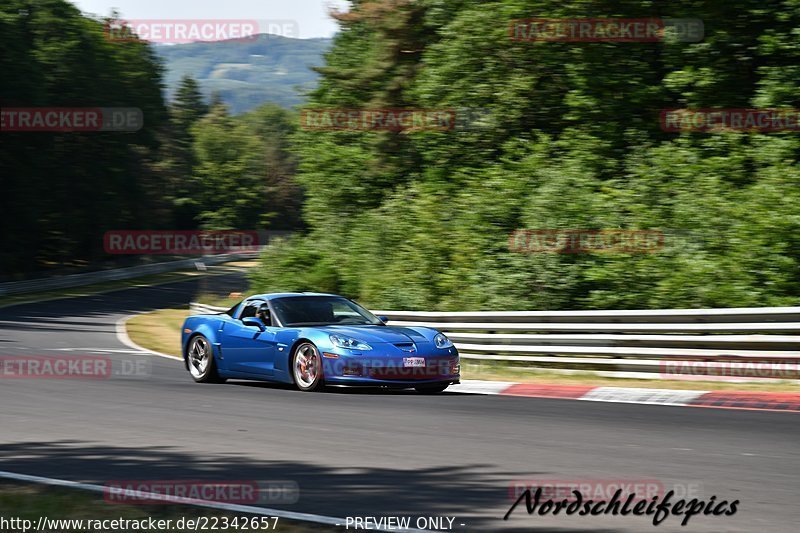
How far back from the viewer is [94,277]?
55750mm

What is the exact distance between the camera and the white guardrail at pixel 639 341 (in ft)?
42.7

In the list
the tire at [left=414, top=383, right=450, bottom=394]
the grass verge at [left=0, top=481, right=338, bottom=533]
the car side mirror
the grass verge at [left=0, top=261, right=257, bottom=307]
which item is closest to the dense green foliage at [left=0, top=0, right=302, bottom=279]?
the grass verge at [left=0, top=261, right=257, bottom=307]

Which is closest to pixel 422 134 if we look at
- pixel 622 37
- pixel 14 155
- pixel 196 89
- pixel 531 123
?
pixel 531 123

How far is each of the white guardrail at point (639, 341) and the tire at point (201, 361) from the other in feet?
12.6

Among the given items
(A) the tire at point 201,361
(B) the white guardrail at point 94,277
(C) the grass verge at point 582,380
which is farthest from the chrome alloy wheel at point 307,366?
(B) the white guardrail at point 94,277

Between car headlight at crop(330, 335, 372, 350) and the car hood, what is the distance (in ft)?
0.18

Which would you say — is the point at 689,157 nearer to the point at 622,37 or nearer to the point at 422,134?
the point at 622,37

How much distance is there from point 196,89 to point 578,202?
133 metres

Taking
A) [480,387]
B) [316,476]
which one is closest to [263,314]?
[480,387]

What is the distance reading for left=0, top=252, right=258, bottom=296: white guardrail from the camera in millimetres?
46688

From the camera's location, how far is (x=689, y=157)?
19953mm

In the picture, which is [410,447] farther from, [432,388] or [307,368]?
[432,388]

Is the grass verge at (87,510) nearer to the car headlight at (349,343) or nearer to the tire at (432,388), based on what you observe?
the car headlight at (349,343)

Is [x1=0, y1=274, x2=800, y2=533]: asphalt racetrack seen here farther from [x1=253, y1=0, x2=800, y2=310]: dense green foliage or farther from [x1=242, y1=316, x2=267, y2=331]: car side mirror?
[x1=253, y1=0, x2=800, y2=310]: dense green foliage
